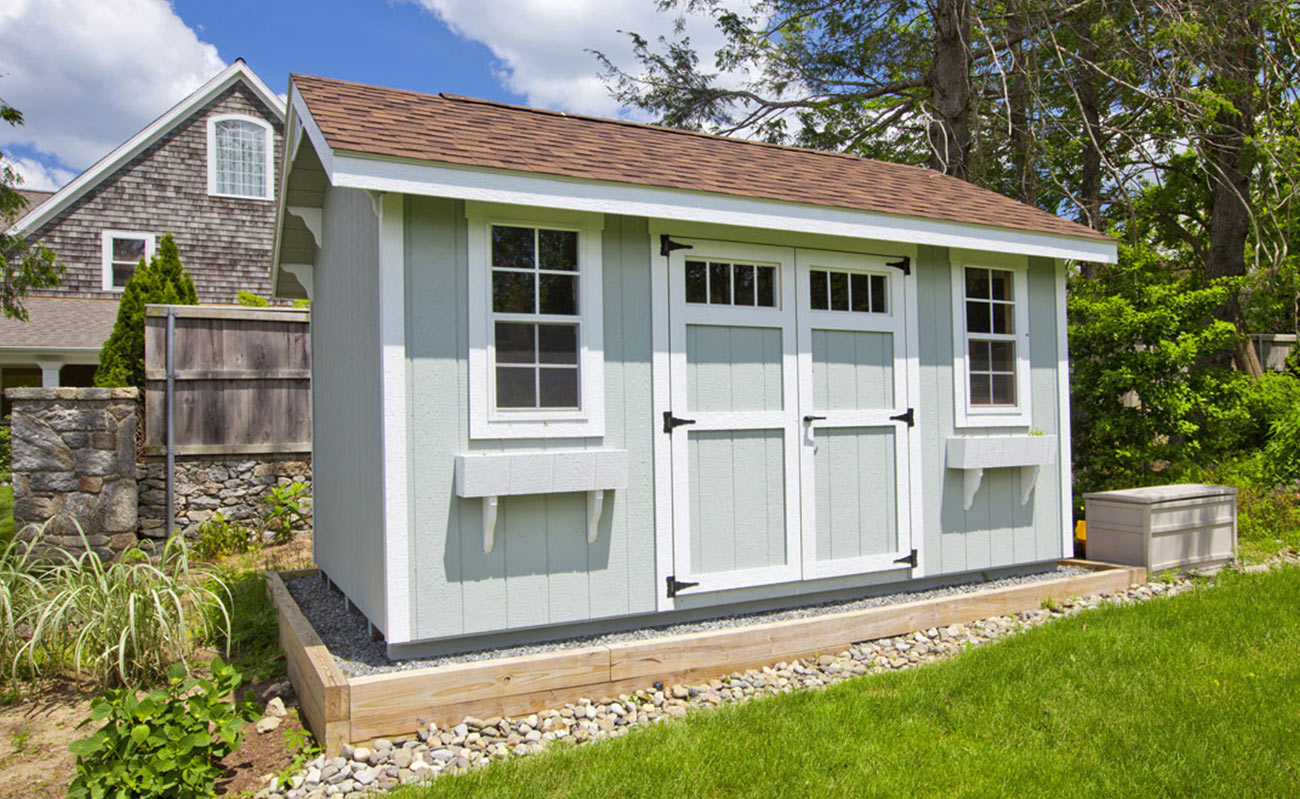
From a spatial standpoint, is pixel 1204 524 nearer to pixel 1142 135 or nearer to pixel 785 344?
pixel 785 344

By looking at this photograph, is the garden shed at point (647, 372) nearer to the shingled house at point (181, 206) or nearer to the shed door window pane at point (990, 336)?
the shed door window pane at point (990, 336)

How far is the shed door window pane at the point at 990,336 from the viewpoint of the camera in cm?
566

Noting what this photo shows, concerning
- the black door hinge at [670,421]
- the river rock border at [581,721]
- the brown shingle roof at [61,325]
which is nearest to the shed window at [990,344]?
the river rock border at [581,721]

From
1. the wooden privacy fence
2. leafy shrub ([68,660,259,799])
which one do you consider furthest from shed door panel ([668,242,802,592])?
the wooden privacy fence

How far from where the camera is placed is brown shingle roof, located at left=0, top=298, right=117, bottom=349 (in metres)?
12.0

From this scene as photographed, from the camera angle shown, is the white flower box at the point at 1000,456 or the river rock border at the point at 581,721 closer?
the river rock border at the point at 581,721

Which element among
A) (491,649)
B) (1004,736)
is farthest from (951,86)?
(491,649)

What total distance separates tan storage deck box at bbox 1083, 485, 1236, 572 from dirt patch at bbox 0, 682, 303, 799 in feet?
17.7

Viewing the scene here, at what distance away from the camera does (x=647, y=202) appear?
4.34 meters

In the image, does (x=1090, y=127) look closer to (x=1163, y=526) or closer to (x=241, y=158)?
(x=1163, y=526)

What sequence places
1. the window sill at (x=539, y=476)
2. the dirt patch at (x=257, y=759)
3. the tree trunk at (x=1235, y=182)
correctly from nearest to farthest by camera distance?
the dirt patch at (x=257, y=759) → the window sill at (x=539, y=476) → the tree trunk at (x=1235, y=182)

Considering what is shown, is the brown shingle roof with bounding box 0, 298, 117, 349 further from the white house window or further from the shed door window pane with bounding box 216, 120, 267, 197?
the shed door window pane with bounding box 216, 120, 267, 197

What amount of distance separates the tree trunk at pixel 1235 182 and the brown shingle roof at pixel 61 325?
48.9 ft

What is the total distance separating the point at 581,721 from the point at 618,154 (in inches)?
121
